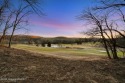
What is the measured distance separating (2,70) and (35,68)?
1.26 meters

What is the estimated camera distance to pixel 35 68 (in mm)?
7051

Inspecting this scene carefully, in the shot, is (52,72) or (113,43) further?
(113,43)

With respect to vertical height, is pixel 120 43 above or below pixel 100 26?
below

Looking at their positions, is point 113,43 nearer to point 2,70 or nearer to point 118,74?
point 118,74

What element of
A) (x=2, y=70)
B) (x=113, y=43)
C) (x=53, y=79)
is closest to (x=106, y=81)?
(x=53, y=79)

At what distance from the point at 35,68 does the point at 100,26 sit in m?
12.8

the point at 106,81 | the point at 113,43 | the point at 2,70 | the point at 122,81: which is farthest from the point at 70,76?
the point at 113,43

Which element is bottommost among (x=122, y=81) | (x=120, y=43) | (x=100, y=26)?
(x=122, y=81)

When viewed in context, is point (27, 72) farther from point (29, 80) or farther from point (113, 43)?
point (113, 43)

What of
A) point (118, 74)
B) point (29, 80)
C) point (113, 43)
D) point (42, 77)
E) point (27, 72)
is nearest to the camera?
point (29, 80)

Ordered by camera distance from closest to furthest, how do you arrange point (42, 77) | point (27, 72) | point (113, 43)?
point (42, 77), point (27, 72), point (113, 43)

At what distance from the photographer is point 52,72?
663 centimetres

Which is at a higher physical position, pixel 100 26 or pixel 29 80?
pixel 100 26

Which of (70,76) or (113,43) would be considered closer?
(70,76)
